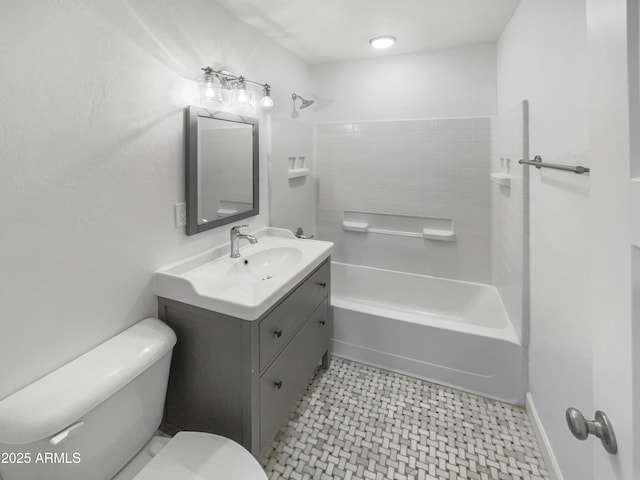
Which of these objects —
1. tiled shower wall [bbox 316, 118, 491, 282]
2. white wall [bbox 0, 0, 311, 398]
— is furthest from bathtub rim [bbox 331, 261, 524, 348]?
white wall [bbox 0, 0, 311, 398]

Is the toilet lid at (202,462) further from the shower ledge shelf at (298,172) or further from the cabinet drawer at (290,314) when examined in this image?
the shower ledge shelf at (298,172)

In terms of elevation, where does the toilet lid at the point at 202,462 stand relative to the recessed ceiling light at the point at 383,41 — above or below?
below

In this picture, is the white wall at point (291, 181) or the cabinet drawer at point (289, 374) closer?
the cabinet drawer at point (289, 374)

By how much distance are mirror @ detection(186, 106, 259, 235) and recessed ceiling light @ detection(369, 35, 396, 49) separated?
110 centimetres

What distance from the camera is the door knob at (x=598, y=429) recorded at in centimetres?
49

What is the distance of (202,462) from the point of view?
1.17 m

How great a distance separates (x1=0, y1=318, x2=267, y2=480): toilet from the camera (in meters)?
0.94

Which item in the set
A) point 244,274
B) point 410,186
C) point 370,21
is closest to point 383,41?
point 370,21

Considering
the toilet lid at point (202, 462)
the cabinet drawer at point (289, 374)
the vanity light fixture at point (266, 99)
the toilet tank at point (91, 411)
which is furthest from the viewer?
the vanity light fixture at point (266, 99)

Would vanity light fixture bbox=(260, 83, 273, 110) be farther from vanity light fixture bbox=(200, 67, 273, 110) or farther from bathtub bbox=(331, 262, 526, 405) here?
bathtub bbox=(331, 262, 526, 405)

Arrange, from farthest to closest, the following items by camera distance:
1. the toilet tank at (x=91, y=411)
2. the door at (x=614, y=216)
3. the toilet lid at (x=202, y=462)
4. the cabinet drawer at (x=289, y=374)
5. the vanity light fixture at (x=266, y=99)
→ the vanity light fixture at (x=266, y=99) → the cabinet drawer at (x=289, y=374) → the toilet lid at (x=202, y=462) → the toilet tank at (x=91, y=411) → the door at (x=614, y=216)

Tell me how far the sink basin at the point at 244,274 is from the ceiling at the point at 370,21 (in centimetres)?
134

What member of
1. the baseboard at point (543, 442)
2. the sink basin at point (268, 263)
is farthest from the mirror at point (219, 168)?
the baseboard at point (543, 442)

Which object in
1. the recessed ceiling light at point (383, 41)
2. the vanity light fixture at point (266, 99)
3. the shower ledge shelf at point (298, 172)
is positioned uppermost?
the recessed ceiling light at point (383, 41)
